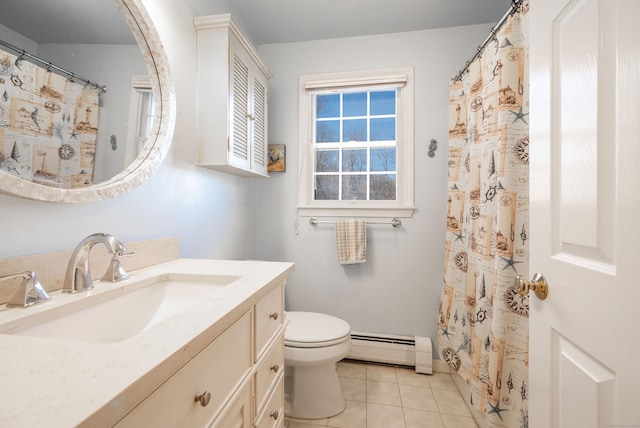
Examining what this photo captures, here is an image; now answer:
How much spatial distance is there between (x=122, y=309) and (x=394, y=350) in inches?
68.1

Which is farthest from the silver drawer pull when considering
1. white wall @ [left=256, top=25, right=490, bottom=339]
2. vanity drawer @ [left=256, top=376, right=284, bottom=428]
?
white wall @ [left=256, top=25, right=490, bottom=339]

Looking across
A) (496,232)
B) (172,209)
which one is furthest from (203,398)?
(496,232)

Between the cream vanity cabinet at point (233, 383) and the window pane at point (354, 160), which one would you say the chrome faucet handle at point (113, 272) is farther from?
the window pane at point (354, 160)

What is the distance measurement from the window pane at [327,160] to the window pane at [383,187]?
0.31 metres

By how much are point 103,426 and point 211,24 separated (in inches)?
63.1

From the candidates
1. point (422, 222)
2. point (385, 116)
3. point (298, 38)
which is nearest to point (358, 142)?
point (385, 116)

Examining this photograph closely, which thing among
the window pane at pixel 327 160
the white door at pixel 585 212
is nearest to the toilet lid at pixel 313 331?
the white door at pixel 585 212

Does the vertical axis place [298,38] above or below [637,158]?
above

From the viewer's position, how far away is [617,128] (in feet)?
1.74

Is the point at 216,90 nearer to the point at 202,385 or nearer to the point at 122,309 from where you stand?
the point at 122,309

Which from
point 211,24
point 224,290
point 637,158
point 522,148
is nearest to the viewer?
point 637,158

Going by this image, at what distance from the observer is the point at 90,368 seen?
0.37 m

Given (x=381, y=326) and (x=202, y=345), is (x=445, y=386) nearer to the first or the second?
(x=381, y=326)

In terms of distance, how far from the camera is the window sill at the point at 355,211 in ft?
6.54
